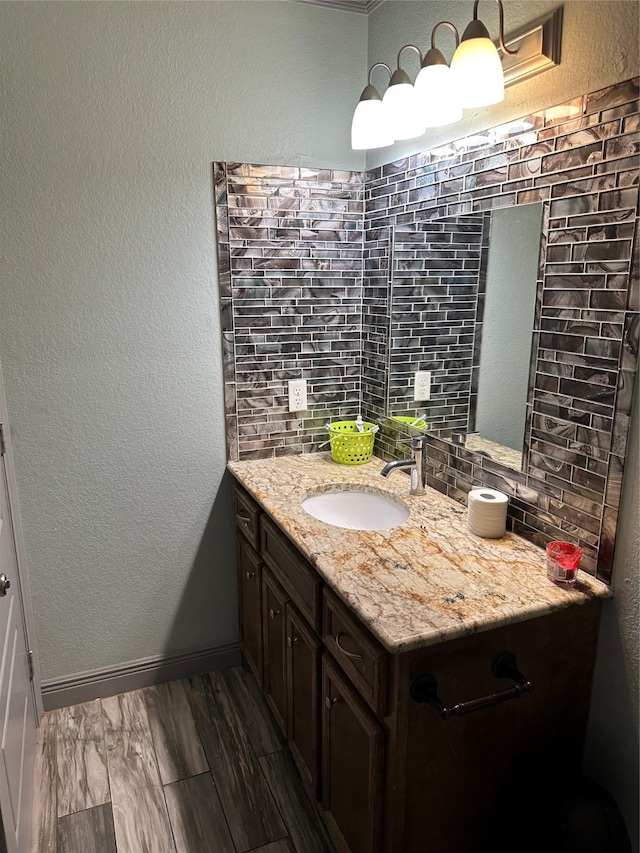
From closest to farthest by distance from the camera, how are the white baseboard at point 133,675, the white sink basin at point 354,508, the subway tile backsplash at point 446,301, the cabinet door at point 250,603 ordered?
the subway tile backsplash at point 446,301
the white sink basin at point 354,508
the cabinet door at point 250,603
the white baseboard at point 133,675

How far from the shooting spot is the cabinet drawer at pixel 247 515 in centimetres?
205

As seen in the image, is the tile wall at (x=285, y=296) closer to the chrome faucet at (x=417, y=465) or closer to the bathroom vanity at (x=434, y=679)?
the chrome faucet at (x=417, y=465)

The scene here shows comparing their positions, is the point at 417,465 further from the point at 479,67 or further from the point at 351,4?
the point at 351,4

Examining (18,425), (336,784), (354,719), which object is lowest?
(336,784)

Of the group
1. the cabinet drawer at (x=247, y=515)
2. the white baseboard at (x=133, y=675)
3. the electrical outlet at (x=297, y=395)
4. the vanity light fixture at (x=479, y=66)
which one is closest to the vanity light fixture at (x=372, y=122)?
the vanity light fixture at (x=479, y=66)

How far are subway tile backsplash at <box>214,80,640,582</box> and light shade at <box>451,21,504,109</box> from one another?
0.15 m

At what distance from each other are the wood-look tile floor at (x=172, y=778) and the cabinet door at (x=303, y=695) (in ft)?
0.55

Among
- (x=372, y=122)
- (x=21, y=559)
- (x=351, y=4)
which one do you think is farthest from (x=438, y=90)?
(x=21, y=559)

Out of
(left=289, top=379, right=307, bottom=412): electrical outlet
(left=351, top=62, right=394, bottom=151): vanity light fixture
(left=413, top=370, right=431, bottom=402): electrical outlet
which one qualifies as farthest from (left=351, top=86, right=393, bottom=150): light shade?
(left=289, top=379, right=307, bottom=412): electrical outlet

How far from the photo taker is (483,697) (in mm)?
1335

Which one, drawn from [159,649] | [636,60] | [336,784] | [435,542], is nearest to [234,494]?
[159,649]

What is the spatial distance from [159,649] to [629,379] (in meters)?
2.00

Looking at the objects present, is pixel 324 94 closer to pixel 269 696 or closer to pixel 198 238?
pixel 198 238

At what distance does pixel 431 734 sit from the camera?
129 cm
